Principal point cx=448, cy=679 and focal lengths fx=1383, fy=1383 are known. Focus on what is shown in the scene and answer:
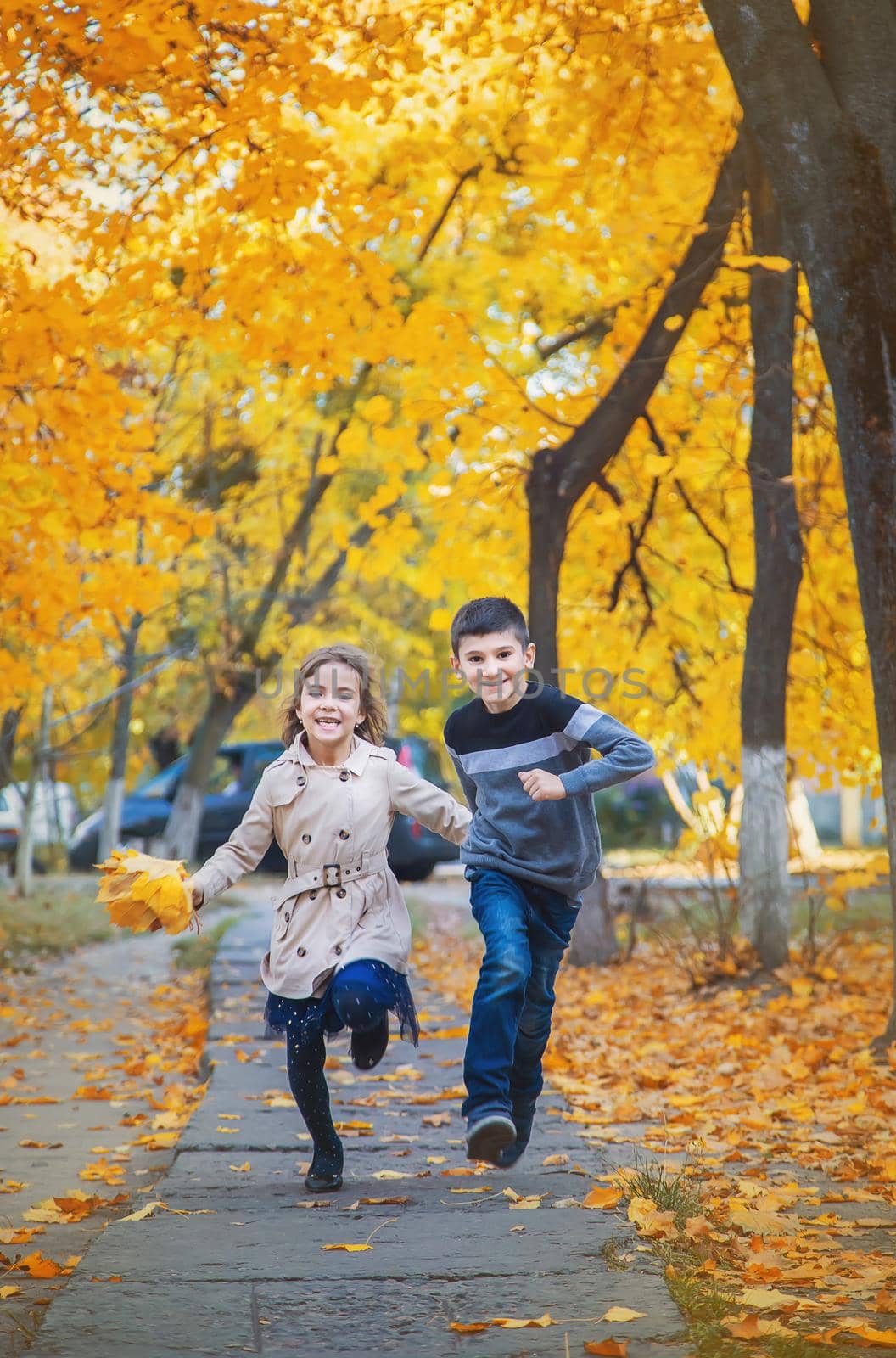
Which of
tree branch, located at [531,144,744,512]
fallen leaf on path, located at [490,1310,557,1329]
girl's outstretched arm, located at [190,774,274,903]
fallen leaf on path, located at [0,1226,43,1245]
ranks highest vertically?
tree branch, located at [531,144,744,512]

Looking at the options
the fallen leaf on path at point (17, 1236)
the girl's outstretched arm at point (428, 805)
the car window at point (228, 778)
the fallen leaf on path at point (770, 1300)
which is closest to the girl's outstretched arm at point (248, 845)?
the girl's outstretched arm at point (428, 805)

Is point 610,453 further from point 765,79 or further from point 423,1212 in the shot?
point 423,1212

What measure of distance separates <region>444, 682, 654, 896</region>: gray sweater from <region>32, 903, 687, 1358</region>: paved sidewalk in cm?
91

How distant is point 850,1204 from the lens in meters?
3.93

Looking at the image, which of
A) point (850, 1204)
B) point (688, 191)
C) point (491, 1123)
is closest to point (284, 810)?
point (491, 1123)

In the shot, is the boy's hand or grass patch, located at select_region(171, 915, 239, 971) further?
grass patch, located at select_region(171, 915, 239, 971)

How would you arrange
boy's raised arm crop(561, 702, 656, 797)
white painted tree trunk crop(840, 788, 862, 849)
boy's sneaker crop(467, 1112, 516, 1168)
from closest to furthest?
1. boy's sneaker crop(467, 1112, 516, 1168)
2. boy's raised arm crop(561, 702, 656, 797)
3. white painted tree trunk crop(840, 788, 862, 849)

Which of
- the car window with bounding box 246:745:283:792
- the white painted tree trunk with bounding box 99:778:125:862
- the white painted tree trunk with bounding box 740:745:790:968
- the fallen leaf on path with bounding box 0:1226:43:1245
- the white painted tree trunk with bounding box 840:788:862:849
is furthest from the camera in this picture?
the white painted tree trunk with bounding box 840:788:862:849

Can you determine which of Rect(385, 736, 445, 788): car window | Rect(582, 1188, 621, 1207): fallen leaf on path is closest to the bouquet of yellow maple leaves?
Rect(582, 1188, 621, 1207): fallen leaf on path

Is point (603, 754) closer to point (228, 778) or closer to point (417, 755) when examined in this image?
point (417, 755)

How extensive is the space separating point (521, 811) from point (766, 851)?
4.89m

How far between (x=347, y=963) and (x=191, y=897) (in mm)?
468

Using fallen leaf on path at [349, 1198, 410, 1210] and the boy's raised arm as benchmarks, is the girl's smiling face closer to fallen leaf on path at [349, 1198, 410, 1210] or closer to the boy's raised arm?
the boy's raised arm

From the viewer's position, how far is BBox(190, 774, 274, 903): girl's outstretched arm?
3.87 metres
